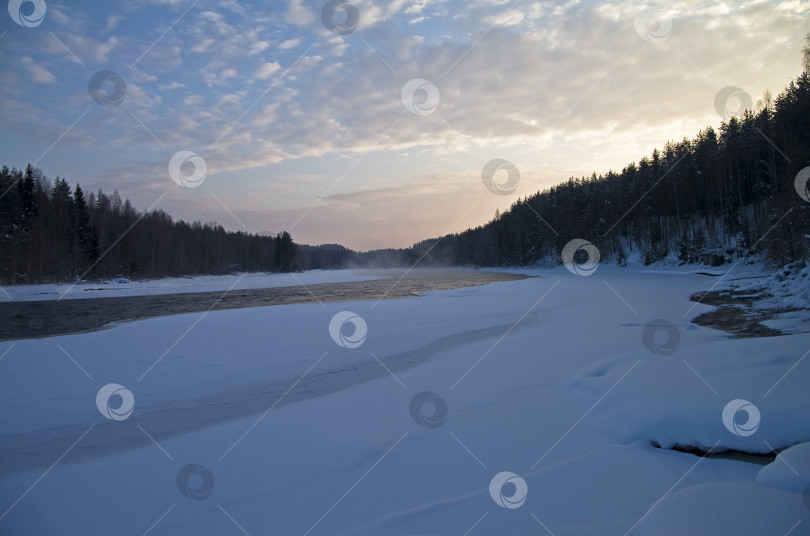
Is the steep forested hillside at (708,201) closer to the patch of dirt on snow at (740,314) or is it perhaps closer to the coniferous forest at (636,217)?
A: the coniferous forest at (636,217)

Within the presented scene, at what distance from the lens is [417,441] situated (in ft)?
18.2

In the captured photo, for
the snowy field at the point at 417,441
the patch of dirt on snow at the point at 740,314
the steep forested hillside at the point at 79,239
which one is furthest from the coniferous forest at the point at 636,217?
the snowy field at the point at 417,441

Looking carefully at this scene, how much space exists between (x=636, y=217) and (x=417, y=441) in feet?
236

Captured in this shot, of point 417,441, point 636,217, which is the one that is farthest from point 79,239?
point 636,217

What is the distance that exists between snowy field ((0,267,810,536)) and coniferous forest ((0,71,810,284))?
2241 centimetres

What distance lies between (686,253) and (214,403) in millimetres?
58284

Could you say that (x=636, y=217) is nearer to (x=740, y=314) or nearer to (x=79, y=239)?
(x=740, y=314)

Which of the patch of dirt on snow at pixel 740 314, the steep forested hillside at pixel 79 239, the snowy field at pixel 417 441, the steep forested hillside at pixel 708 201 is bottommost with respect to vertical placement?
the patch of dirt on snow at pixel 740 314

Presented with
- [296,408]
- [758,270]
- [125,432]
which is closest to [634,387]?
[296,408]

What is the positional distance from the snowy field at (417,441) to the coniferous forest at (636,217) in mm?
22412

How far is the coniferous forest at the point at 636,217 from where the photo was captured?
37.0 m

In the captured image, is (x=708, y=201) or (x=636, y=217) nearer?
(x=708, y=201)

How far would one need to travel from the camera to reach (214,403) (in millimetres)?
7633

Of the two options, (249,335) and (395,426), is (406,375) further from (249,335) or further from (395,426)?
(249,335)
